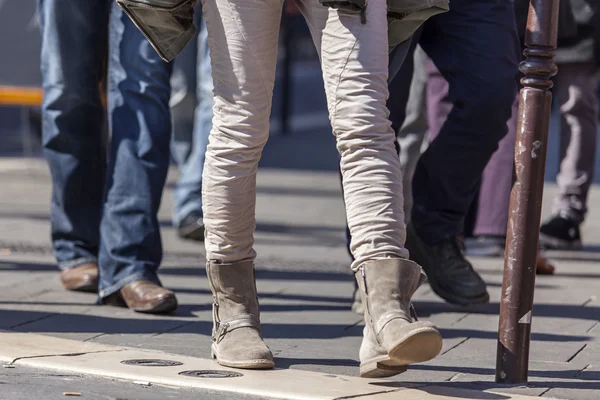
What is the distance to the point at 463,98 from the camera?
406 centimetres

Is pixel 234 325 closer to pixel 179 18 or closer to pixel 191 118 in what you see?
pixel 179 18

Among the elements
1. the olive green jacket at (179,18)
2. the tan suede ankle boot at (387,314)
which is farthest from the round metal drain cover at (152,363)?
the olive green jacket at (179,18)

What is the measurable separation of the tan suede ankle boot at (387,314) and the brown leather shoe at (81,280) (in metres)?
1.72

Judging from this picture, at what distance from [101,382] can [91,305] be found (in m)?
1.29

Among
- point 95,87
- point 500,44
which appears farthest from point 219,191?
point 95,87

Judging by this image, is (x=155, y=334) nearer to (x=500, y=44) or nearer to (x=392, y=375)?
(x=392, y=375)

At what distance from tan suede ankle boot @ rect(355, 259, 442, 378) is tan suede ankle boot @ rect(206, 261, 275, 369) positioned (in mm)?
378

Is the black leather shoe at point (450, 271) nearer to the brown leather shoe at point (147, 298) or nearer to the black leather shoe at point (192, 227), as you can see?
the brown leather shoe at point (147, 298)

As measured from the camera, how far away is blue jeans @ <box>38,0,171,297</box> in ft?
14.3

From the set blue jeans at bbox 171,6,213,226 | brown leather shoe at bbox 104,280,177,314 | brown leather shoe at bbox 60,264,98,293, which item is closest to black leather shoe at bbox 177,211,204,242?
blue jeans at bbox 171,6,213,226

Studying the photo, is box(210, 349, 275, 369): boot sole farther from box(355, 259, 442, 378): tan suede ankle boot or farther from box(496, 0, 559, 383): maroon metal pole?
box(496, 0, 559, 383): maroon metal pole

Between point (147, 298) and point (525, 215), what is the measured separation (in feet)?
4.79

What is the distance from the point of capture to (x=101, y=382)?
3.06 meters

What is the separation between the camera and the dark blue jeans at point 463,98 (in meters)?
3.99
